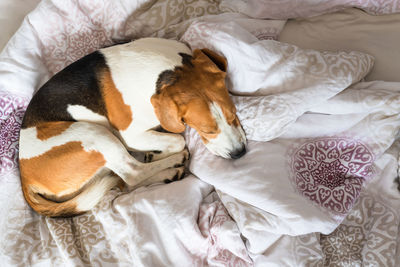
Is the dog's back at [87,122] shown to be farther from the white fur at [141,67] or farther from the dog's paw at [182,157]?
the dog's paw at [182,157]

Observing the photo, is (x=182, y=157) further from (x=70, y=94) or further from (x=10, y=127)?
(x=10, y=127)

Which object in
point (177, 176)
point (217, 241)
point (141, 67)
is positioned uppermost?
point (141, 67)

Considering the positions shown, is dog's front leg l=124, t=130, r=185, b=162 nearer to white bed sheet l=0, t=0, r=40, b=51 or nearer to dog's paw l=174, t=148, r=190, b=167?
dog's paw l=174, t=148, r=190, b=167

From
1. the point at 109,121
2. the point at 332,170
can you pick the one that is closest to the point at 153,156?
the point at 109,121

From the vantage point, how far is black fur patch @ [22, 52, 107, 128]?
1726 millimetres

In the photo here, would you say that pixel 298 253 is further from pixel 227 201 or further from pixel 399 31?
pixel 399 31

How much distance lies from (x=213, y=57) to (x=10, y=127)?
132 centimetres

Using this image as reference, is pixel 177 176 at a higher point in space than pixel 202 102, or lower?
lower

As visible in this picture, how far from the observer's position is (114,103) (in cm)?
173

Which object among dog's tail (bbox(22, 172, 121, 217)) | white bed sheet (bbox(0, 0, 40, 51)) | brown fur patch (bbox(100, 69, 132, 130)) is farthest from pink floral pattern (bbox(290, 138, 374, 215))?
white bed sheet (bbox(0, 0, 40, 51))

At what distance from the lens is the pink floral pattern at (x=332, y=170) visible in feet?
4.98

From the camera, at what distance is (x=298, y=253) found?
1.43m

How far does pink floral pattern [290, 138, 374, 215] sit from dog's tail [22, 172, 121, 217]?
1.08m

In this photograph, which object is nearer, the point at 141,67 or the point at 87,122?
the point at 141,67
